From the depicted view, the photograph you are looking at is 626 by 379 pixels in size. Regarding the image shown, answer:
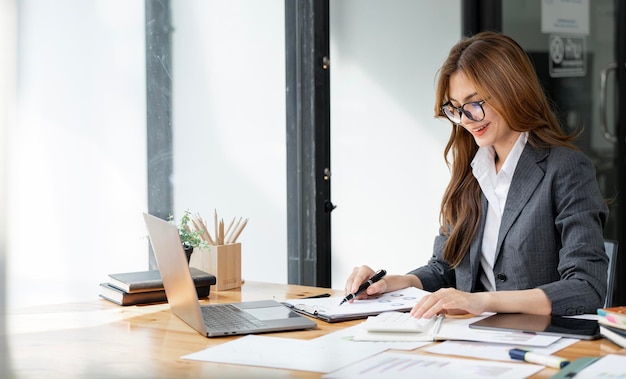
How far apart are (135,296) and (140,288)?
0.09 ft

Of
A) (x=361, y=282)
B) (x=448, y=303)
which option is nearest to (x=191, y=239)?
(x=361, y=282)

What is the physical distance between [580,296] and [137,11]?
1.79 metres

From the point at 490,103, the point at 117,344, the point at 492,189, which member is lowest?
the point at 117,344

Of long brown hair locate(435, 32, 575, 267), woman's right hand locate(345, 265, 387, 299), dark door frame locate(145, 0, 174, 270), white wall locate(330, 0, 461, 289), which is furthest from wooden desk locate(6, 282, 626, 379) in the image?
white wall locate(330, 0, 461, 289)

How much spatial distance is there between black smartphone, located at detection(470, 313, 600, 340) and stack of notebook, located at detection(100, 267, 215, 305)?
0.87 meters

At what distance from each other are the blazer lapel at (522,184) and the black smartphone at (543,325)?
1.34 feet

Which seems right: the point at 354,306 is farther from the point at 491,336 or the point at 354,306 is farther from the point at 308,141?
the point at 308,141

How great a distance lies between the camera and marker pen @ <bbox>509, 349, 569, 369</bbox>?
1.60 m

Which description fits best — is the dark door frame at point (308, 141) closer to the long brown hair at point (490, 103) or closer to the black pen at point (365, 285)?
the long brown hair at point (490, 103)

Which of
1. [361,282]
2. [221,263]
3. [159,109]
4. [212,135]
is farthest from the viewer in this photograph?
[212,135]

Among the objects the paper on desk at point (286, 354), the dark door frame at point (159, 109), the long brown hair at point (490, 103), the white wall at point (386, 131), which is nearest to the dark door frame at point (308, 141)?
the white wall at point (386, 131)

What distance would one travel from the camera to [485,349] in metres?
1.75

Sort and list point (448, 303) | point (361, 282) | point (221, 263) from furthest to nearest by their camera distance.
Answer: point (221, 263) < point (361, 282) < point (448, 303)

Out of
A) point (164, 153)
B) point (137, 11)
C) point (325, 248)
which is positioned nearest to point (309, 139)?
point (325, 248)
